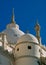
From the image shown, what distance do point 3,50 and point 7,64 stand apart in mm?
2215

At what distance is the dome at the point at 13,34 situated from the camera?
230 ft

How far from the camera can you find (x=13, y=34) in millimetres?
71562

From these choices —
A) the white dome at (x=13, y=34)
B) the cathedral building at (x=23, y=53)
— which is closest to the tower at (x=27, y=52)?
the cathedral building at (x=23, y=53)

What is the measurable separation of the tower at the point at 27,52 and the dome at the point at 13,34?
8.70 metres

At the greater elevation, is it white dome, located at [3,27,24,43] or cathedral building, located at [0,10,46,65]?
white dome, located at [3,27,24,43]

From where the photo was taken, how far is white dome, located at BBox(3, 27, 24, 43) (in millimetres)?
70213

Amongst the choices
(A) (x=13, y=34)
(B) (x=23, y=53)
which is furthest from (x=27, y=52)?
(A) (x=13, y=34)

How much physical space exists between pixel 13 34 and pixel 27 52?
12.0 m

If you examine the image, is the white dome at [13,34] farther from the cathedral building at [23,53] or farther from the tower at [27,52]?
the tower at [27,52]

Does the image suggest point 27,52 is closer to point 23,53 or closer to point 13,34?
point 23,53

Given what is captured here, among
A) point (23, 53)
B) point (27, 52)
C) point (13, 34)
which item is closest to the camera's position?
point (23, 53)

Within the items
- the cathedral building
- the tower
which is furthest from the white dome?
the tower

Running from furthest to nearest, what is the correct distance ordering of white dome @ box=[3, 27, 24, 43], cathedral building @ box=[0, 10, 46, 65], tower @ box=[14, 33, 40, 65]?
white dome @ box=[3, 27, 24, 43]
tower @ box=[14, 33, 40, 65]
cathedral building @ box=[0, 10, 46, 65]

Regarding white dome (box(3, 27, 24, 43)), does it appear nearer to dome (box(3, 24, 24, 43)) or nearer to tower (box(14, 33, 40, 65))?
dome (box(3, 24, 24, 43))
